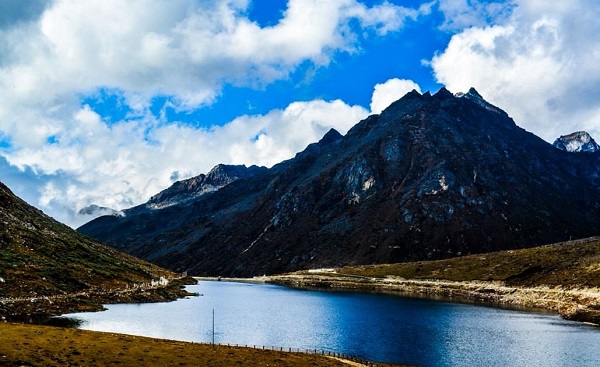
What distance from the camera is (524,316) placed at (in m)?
163

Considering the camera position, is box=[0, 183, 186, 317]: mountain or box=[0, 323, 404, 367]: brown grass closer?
box=[0, 323, 404, 367]: brown grass

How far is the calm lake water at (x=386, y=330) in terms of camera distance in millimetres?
96875

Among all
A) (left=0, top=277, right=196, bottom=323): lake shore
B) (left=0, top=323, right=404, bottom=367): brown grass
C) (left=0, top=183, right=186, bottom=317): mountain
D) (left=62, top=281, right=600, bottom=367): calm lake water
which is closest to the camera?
(left=0, top=323, right=404, bottom=367): brown grass

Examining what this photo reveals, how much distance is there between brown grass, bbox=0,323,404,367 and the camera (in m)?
56.3

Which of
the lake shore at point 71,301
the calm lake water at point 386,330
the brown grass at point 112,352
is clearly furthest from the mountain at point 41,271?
the brown grass at point 112,352

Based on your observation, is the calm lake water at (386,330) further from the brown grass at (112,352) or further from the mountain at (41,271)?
the brown grass at (112,352)

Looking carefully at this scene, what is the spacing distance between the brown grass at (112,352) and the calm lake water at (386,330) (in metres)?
21.6

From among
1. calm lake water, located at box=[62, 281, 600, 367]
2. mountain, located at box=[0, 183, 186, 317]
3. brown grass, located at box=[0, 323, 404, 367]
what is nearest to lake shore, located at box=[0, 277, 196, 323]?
mountain, located at box=[0, 183, 186, 317]

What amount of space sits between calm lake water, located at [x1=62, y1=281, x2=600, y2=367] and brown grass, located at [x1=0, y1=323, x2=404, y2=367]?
21.6m

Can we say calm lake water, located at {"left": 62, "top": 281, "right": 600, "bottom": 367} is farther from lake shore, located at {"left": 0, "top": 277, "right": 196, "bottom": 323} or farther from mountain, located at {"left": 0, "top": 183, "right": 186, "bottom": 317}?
mountain, located at {"left": 0, "top": 183, "right": 186, "bottom": 317}

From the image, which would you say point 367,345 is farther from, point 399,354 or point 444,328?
point 444,328

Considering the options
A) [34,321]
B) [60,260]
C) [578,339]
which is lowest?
[578,339]

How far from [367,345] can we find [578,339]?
54.5m

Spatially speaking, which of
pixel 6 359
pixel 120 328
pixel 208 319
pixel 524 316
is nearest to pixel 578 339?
pixel 524 316
